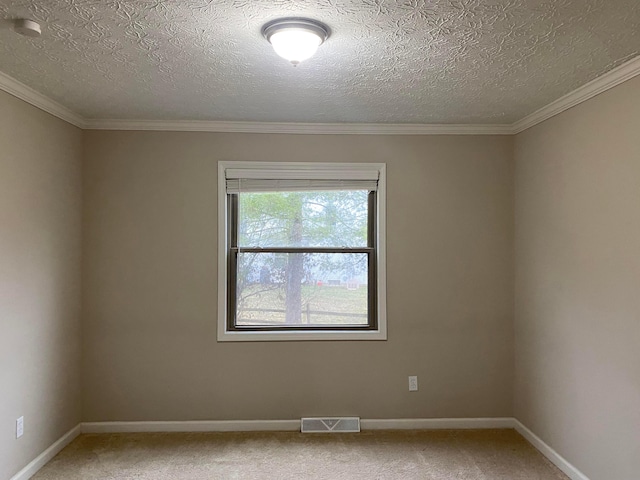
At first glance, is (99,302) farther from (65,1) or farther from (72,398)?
(65,1)

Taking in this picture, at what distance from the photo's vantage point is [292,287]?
4.05 meters

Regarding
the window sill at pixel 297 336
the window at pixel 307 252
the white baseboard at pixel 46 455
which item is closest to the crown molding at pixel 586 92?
the window at pixel 307 252

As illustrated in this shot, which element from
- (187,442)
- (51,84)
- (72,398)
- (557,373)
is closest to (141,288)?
(72,398)

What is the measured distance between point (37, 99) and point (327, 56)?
77.4 inches

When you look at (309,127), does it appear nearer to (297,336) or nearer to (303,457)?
(297,336)

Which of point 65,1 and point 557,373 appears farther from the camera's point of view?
point 557,373

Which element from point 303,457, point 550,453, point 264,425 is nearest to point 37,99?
point 264,425

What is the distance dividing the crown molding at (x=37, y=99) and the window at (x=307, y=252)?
4.04 ft

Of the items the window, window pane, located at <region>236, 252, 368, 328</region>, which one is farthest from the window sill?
window pane, located at <region>236, 252, 368, 328</region>

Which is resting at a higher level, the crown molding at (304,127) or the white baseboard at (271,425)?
the crown molding at (304,127)

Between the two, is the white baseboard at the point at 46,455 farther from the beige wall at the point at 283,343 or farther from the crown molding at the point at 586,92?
the crown molding at the point at 586,92

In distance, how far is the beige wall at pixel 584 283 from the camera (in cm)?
267

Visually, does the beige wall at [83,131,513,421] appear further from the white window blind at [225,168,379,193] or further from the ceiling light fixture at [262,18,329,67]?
the ceiling light fixture at [262,18,329,67]

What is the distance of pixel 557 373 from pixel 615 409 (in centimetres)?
59
